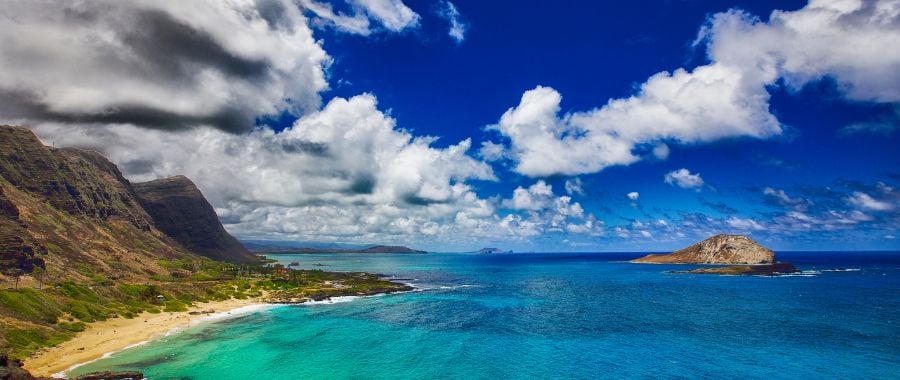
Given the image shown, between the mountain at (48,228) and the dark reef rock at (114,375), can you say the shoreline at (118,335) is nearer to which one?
the dark reef rock at (114,375)

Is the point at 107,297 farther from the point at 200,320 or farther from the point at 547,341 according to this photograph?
the point at 547,341

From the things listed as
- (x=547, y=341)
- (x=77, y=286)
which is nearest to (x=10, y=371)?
(x=77, y=286)

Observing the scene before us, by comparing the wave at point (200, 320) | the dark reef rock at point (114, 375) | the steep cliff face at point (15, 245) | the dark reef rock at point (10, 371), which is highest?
the steep cliff face at point (15, 245)

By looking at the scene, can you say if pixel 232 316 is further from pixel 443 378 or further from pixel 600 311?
pixel 600 311

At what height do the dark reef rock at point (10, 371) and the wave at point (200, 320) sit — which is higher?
the dark reef rock at point (10, 371)

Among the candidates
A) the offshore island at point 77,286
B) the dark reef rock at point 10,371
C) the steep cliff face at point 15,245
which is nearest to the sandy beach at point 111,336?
the offshore island at point 77,286

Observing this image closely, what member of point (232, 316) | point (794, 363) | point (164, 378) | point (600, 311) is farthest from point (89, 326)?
point (794, 363)

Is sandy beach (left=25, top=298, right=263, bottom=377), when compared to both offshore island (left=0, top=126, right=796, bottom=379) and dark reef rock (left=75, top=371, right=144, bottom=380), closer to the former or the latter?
offshore island (left=0, top=126, right=796, bottom=379)
